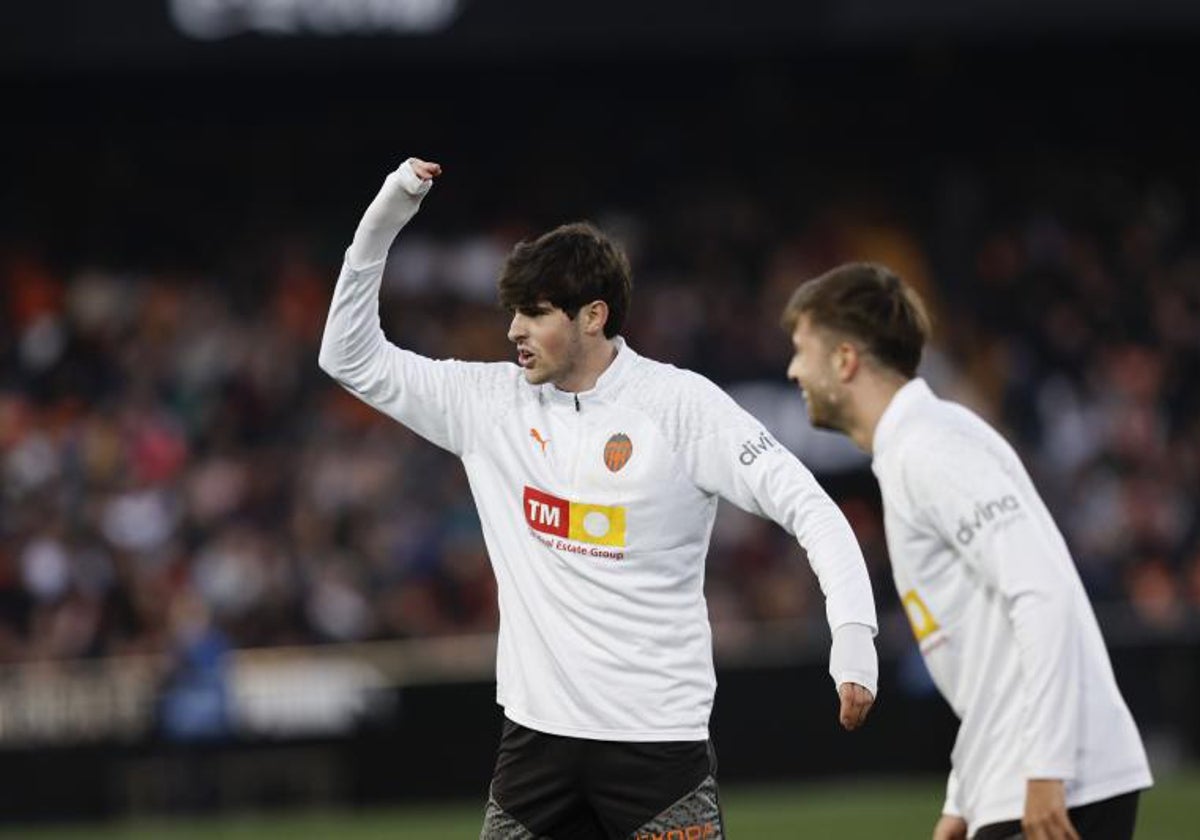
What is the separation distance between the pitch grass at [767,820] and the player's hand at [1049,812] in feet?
26.2

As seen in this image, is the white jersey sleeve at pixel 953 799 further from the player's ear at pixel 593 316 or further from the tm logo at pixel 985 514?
the player's ear at pixel 593 316

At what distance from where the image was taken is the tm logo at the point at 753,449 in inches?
206

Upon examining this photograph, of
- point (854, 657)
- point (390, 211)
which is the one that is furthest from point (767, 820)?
point (854, 657)

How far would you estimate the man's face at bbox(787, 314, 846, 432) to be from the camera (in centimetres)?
474

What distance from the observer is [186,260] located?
20250mm

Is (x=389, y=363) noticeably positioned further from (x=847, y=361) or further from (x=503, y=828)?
(x=847, y=361)

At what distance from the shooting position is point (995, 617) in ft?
→ 14.7

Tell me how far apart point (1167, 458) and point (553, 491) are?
14597 mm

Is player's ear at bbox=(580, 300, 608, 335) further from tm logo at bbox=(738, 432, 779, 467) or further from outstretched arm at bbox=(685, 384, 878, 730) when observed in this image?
tm logo at bbox=(738, 432, 779, 467)

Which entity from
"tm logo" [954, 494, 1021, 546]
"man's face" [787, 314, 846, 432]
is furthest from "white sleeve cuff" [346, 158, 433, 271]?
"tm logo" [954, 494, 1021, 546]

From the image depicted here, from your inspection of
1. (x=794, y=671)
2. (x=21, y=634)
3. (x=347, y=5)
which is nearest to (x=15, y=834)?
(x=21, y=634)

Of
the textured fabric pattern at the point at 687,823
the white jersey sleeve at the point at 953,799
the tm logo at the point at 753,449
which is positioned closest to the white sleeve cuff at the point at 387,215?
the tm logo at the point at 753,449

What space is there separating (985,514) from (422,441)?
45.7 ft

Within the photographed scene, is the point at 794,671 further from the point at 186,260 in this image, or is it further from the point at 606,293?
the point at 606,293
